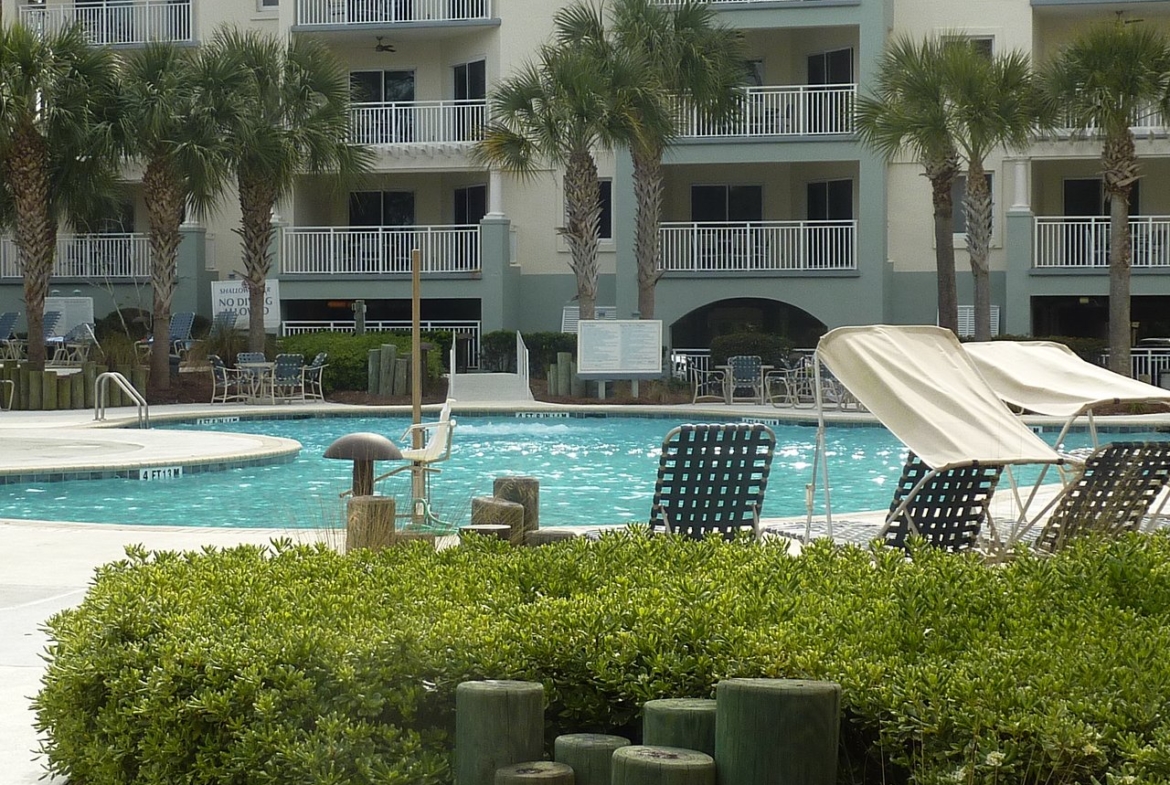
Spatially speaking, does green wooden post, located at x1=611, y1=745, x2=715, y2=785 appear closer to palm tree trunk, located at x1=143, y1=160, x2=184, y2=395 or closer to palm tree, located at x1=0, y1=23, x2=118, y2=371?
palm tree, located at x1=0, y1=23, x2=118, y2=371

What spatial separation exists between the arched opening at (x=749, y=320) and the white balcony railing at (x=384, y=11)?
7581 millimetres

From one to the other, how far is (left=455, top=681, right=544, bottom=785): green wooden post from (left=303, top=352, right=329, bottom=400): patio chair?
70.3 feet

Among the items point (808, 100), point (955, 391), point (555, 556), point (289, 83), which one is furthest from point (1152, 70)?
point (555, 556)

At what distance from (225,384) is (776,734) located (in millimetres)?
21553

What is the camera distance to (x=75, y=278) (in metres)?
30.4

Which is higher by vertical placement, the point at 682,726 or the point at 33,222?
the point at 33,222

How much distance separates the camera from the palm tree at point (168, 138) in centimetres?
2355

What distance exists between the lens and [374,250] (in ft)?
96.7

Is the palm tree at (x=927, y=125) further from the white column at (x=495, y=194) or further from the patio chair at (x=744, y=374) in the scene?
the white column at (x=495, y=194)

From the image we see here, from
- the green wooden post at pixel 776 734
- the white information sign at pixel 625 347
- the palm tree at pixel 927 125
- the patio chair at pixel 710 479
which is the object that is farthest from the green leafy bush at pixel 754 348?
the green wooden post at pixel 776 734

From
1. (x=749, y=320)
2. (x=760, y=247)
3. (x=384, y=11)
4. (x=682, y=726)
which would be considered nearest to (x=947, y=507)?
(x=682, y=726)

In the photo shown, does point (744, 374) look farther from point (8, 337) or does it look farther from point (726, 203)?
point (8, 337)

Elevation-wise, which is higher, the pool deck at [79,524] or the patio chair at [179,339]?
the patio chair at [179,339]

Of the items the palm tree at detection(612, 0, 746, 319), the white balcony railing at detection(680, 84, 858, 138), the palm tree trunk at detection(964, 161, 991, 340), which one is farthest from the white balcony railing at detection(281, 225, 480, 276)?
the palm tree trunk at detection(964, 161, 991, 340)
